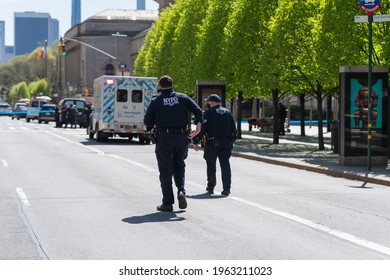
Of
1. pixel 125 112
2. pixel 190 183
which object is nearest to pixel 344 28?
pixel 190 183

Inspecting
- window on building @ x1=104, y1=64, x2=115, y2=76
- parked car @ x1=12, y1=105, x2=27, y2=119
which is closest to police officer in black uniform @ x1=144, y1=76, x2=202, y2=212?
parked car @ x1=12, y1=105, x2=27, y2=119

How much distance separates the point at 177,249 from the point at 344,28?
18285 millimetres

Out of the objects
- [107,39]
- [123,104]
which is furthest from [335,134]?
[107,39]

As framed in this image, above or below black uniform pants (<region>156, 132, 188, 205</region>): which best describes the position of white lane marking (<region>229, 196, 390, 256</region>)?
below

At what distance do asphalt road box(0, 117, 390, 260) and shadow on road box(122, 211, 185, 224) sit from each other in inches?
0.6

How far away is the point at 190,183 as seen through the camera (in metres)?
18.6

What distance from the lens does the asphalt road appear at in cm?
962

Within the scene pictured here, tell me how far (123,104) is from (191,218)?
26946 mm

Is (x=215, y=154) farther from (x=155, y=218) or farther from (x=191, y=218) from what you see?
(x=155, y=218)

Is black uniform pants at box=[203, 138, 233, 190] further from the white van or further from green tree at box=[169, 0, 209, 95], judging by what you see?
the white van

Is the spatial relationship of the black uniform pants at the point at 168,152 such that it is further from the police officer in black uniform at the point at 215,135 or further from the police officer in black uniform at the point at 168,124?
the police officer in black uniform at the point at 215,135

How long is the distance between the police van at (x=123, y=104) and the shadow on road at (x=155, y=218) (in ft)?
85.2

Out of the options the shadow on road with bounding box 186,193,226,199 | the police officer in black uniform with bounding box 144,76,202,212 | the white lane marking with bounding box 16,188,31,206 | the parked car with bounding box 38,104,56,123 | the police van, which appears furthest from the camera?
the parked car with bounding box 38,104,56,123

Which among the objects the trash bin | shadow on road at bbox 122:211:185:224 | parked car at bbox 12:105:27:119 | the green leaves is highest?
the green leaves
